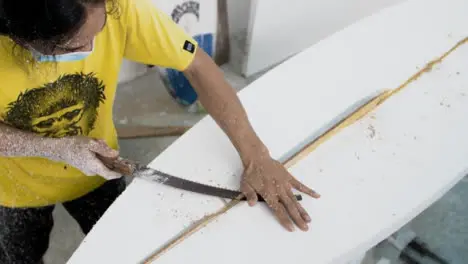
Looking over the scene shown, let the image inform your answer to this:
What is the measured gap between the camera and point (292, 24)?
2.08m

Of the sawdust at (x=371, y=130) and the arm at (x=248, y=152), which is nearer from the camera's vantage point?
the arm at (x=248, y=152)

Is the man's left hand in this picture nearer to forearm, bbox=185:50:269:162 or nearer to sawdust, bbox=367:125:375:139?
forearm, bbox=185:50:269:162

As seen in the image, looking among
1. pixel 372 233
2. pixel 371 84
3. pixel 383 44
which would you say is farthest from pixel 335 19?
pixel 372 233

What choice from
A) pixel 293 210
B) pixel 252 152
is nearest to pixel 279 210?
pixel 293 210

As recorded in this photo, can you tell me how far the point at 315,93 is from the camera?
1.36 metres

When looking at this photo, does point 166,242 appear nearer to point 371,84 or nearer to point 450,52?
point 371,84

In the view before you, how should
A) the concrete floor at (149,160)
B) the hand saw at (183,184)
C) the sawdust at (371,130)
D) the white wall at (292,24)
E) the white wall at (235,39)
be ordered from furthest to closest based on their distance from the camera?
the white wall at (235,39) < the white wall at (292,24) < the concrete floor at (149,160) < the sawdust at (371,130) < the hand saw at (183,184)

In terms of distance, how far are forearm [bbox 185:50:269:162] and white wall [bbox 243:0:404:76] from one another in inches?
35.5

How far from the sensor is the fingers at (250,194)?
1.08m

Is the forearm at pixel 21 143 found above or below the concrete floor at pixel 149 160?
above

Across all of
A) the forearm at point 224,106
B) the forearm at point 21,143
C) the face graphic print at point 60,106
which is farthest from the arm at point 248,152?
→ the forearm at point 21,143

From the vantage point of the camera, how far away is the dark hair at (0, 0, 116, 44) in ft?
2.20

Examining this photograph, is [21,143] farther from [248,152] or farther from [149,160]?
[149,160]

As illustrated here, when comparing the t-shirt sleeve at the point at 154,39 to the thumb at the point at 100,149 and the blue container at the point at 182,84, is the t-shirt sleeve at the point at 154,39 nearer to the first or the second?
the thumb at the point at 100,149
